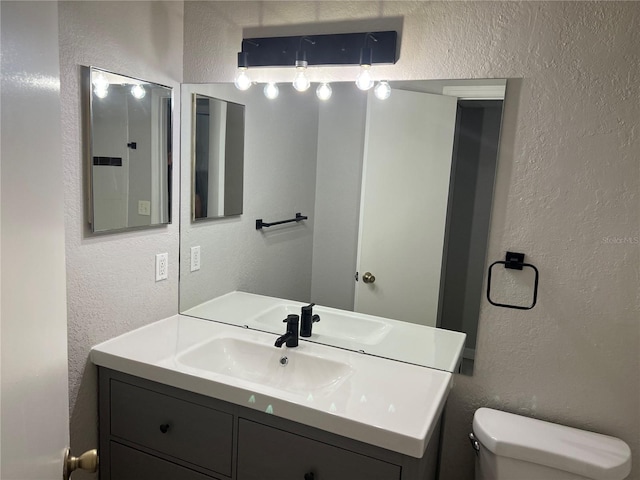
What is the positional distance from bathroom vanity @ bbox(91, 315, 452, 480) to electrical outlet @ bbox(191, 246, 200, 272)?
27 cm

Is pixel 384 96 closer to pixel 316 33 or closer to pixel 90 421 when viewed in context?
pixel 316 33

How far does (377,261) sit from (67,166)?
3.67ft

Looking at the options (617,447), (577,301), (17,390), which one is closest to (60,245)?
(17,390)

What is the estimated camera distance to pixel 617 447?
1.38m

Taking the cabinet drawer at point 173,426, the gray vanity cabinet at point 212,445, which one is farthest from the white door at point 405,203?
the cabinet drawer at point 173,426

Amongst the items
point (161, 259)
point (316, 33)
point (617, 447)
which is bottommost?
point (617, 447)

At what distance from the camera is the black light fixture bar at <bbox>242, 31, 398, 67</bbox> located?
1609 mm

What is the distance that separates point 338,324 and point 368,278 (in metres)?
0.22

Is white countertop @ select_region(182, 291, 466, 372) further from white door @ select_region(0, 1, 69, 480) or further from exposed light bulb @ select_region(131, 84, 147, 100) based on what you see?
white door @ select_region(0, 1, 69, 480)

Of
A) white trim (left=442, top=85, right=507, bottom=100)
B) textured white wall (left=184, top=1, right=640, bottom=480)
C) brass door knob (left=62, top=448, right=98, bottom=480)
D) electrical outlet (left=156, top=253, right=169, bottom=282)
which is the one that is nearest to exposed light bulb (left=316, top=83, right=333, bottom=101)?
textured white wall (left=184, top=1, right=640, bottom=480)

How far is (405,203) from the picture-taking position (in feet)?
5.60

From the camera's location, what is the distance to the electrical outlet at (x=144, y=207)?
177 centimetres

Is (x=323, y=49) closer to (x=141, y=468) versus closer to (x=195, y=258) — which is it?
(x=195, y=258)

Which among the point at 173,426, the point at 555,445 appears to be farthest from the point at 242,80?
the point at 555,445
